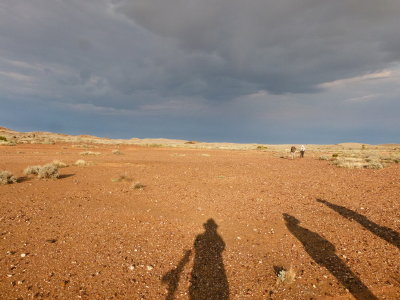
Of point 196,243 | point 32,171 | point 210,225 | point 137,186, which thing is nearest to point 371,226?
point 210,225

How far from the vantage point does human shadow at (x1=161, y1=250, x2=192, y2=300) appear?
195 inches

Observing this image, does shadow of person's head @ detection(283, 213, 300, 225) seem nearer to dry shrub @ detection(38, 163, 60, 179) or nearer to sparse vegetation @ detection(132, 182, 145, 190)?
sparse vegetation @ detection(132, 182, 145, 190)

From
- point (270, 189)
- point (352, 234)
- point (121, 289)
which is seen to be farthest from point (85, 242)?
point (270, 189)

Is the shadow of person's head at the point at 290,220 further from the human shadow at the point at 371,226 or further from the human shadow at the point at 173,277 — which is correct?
the human shadow at the point at 173,277

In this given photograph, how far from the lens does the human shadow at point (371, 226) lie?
275 inches

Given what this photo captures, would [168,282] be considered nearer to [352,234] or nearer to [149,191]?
[352,234]

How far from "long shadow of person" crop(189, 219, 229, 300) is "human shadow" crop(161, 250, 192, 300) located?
29 centimetres

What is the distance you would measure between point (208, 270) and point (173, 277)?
829 millimetres

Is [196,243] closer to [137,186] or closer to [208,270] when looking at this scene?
[208,270]

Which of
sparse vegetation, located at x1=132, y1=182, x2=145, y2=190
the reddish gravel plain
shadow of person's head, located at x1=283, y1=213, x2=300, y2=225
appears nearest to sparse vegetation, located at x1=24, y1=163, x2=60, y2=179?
the reddish gravel plain

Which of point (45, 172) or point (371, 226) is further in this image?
point (45, 172)

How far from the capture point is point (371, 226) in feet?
25.9

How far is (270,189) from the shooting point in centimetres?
1305

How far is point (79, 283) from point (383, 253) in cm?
724
